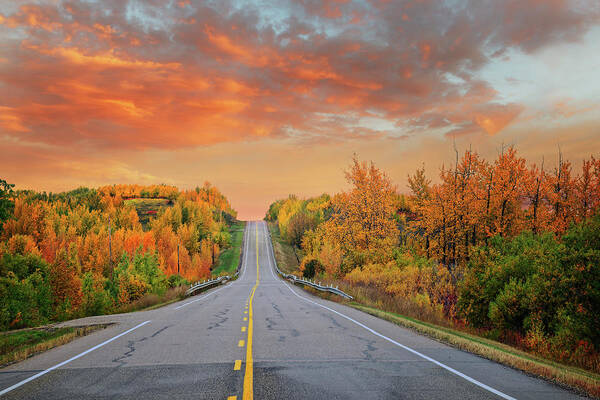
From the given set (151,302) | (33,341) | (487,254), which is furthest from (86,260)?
(487,254)

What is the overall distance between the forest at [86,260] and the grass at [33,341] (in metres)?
11.4

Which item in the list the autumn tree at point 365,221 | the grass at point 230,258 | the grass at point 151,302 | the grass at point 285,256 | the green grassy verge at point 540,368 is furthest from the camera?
the grass at point 230,258

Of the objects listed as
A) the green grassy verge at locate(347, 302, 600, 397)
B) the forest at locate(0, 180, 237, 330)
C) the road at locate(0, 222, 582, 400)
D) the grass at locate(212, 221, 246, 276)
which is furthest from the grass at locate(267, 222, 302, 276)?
the green grassy verge at locate(347, 302, 600, 397)

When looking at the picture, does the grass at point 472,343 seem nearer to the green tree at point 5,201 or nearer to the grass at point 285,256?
the green tree at point 5,201

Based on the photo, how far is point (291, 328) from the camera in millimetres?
12914

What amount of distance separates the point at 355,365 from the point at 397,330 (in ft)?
18.3

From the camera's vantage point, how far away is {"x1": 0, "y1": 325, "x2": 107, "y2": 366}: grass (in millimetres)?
10141

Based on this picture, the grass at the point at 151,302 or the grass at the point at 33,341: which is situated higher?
the grass at the point at 33,341

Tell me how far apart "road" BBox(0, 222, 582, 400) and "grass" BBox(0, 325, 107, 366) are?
0.53m

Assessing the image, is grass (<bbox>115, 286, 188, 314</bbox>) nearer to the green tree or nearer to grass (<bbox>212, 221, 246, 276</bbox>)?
the green tree

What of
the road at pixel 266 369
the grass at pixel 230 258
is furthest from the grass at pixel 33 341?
the grass at pixel 230 258

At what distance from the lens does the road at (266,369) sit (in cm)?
621

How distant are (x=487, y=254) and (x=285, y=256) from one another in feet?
288

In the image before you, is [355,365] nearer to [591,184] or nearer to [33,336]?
[33,336]
